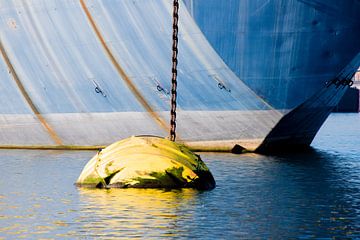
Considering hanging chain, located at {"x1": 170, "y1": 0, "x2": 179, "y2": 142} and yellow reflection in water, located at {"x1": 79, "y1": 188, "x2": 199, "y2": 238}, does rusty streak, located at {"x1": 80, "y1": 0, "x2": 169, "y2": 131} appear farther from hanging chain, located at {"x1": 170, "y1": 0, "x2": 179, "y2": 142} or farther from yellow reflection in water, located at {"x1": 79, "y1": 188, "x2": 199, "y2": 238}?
yellow reflection in water, located at {"x1": 79, "y1": 188, "x2": 199, "y2": 238}

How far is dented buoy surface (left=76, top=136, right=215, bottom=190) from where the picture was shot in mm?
24547

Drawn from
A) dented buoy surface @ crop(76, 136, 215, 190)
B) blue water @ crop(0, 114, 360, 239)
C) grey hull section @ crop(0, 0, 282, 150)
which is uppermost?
grey hull section @ crop(0, 0, 282, 150)

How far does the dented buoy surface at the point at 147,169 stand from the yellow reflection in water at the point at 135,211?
14.6 inches

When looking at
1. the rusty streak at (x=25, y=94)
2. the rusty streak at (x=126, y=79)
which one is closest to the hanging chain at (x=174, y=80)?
the rusty streak at (x=126, y=79)

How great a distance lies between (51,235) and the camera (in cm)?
1841

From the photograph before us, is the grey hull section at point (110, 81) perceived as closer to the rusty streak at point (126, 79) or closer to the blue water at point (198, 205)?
the rusty streak at point (126, 79)

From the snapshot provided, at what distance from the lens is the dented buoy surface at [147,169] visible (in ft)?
80.5

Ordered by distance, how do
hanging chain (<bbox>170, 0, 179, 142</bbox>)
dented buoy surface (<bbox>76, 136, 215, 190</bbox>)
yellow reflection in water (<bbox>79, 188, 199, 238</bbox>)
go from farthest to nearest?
1. hanging chain (<bbox>170, 0, 179, 142</bbox>)
2. dented buoy surface (<bbox>76, 136, 215, 190</bbox>)
3. yellow reflection in water (<bbox>79, 188, 199, 238</bbox>)

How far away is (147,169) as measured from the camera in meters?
24.7

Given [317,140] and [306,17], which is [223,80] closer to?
[306,17]

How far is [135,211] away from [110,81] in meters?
14.7

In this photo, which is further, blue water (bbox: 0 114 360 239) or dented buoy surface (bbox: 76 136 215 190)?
dented buoy surface (bbox: 76 136 215 190)

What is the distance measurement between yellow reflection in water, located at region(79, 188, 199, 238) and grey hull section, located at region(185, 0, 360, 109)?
946 centimetres

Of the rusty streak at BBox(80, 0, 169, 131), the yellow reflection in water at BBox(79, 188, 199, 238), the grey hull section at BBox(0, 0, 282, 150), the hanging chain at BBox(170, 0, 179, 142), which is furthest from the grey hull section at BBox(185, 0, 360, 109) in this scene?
the yellow reflection in water at BBox(79, 188, 199, 238)
